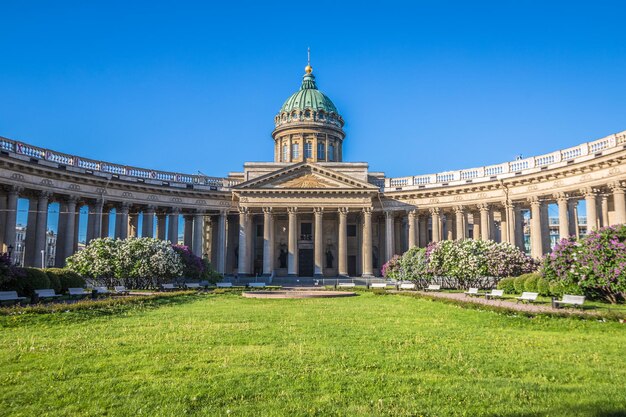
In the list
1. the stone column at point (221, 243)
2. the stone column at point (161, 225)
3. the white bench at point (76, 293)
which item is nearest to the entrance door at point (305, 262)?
the stone column at point (221, 243)

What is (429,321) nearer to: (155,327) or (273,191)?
(155,327)

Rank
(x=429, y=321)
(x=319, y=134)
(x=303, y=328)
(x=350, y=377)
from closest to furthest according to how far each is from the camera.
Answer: (x=350, y=377)
(x=303, y=328)
(x=429, y=321)
(x=319, y=134)

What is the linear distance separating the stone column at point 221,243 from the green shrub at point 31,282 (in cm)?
3038

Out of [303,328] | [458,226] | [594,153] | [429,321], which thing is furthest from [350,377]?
[458,226]

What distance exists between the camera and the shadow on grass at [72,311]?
15.7 meters

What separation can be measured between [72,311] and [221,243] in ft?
124

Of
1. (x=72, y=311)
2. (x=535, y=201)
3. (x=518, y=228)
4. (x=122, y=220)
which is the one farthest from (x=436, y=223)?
(x=72, y=311)

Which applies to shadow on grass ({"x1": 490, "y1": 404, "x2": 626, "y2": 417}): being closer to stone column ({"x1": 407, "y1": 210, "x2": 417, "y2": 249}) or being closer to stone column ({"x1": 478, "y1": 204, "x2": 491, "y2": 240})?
stone column ({"x1": 478, "y1": 204, "x2": 491, "y2": 240})

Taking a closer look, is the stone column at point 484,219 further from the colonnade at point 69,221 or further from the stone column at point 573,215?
the colonnade at point 69,221

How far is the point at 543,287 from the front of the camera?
1031 inches

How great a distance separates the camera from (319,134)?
67.4m

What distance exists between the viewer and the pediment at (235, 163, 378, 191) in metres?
54.5

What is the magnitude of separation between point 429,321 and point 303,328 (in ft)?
14.8

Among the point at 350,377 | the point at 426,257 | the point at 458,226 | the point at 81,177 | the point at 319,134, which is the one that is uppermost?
the point at 319,134
